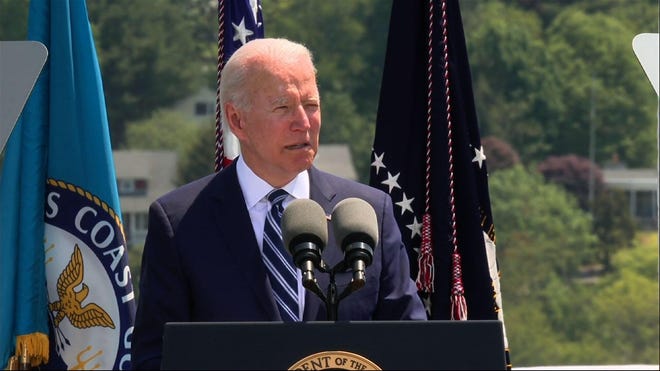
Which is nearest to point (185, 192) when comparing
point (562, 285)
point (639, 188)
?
point (562, 285)

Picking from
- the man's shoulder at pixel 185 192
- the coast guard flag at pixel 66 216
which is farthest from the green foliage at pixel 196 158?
the man's shoulder at pixel 185 192

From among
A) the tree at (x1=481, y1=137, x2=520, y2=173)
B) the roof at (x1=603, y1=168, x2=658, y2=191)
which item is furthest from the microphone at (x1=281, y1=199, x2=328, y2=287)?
the roof at (x1=603, y1=168, x2=658, y2=191)

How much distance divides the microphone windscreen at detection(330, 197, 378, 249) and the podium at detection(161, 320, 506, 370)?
19 cm

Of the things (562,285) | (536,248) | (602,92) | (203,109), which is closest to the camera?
(536,248)

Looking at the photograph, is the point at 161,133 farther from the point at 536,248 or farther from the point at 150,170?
the point at 536,248

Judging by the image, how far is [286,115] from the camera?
3.05 m

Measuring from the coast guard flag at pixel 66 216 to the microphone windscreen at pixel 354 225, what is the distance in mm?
2258

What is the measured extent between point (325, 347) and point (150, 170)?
33030 millimetres

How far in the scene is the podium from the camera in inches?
97.2

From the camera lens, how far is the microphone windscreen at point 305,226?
8.48 feet

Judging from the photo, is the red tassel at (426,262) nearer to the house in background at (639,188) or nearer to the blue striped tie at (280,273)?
the blue striped tie at (280,273)

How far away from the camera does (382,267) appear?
3.06m

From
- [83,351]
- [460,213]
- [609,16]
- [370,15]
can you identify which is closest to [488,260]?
[460,213]

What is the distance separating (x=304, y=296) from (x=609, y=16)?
149 feet
